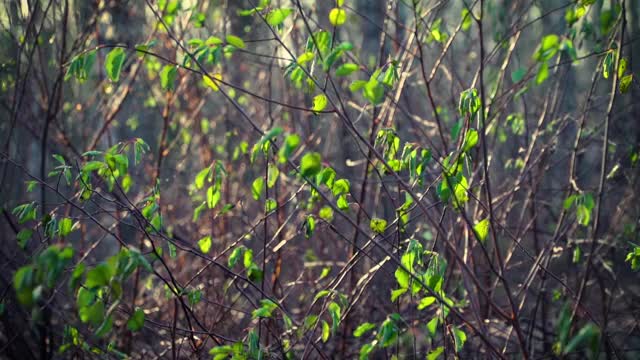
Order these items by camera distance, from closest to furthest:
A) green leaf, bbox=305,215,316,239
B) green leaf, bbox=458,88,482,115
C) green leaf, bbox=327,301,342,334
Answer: green leaf, bbox=458,88,482,115
green leaf, bbox=327,301,342,334
green leaf, bbox=305,215,316,239

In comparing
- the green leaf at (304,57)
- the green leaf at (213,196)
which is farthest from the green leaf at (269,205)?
the green leaf at (304,57)

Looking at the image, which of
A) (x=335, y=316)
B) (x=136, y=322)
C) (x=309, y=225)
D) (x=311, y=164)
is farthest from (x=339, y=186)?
(x=136, y=322)

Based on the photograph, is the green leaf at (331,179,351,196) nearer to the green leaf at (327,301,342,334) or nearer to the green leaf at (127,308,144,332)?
the green leaf at (327,301,342,334)

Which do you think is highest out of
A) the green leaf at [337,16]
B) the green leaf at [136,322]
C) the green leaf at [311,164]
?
the green leaf at [337,16]

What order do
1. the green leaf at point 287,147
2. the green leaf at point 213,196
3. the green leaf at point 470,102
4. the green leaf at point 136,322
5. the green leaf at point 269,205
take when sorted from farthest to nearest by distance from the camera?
the green leaf at point 269,205 < the green leaf at point 213,196 < the green leaf at point 470,102 < the green leaf at point 136,322 < the green leaf at point 287,147

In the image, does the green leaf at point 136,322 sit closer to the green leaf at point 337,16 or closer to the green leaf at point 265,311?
the green leaf at point 265,311

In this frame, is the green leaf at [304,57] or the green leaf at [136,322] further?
the green leaf at [304,57]

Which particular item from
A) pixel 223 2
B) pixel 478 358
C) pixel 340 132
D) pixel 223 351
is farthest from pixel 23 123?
pixel 478 358

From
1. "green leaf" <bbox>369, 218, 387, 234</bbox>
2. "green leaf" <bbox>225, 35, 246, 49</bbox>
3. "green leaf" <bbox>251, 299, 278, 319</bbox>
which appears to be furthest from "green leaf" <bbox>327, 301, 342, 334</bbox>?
"green leaf" <bbox>225, 35, 246, 49</bbox>

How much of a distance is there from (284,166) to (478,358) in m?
1.65

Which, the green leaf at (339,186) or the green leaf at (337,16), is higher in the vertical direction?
the green leaf at (337,16)

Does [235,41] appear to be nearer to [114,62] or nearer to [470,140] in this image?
[114,62]

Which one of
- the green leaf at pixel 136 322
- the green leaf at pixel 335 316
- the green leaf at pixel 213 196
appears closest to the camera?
the green leaf at pixel 136 322

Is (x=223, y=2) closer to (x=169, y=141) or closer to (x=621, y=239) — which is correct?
(x=169, y=141)
